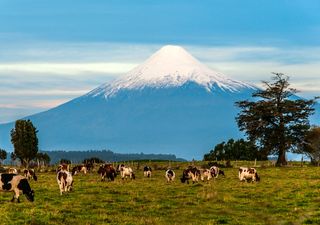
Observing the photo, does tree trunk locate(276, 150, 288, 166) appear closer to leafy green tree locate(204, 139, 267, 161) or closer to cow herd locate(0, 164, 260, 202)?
cow herd locate(0, 164, 260, 202)

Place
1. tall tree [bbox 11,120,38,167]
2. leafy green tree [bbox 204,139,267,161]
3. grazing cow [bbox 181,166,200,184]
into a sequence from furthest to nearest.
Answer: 1. leafy green tree [bbox 204,139,267,161]
2. tall tree [bbox 11,120,38,167]
3. grazing cow [bbox 181,166,200,184]

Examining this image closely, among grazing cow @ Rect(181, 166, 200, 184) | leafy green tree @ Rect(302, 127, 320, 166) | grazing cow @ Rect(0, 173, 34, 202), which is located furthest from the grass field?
leafy green tree @ Rect(302, 127, 320, 166)

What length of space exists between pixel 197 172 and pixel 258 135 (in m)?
36.5

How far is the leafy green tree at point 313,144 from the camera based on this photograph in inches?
3071

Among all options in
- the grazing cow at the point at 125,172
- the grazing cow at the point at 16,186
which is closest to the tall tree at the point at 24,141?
the grazing cow at the point at 125,172

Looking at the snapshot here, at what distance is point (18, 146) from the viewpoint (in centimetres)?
9688

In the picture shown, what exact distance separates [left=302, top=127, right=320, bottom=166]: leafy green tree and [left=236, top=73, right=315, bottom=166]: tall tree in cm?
166

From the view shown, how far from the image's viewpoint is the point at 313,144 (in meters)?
87.2

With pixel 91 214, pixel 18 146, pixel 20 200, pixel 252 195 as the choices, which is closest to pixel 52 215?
pixel 91 214

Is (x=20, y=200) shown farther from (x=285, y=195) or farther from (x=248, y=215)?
(x=285, y=195)

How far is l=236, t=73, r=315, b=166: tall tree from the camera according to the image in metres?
76.4

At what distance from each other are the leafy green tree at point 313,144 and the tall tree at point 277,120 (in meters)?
1.66

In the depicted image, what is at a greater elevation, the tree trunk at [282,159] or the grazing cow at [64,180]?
the tree trunk at [282,159]

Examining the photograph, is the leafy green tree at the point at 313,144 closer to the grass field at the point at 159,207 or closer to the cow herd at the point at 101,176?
the cow herd at the point at 101,176
